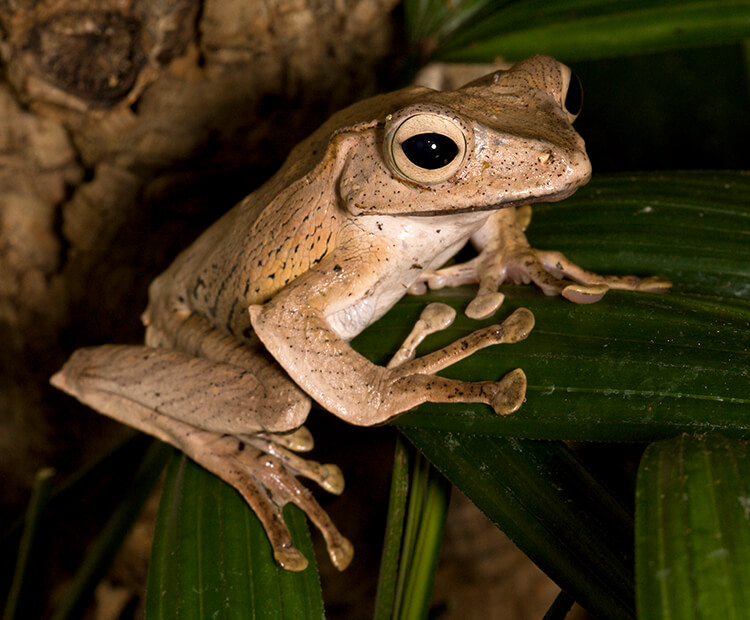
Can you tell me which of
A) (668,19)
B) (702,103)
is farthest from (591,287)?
(702,103)

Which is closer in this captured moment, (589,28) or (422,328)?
(422,328)

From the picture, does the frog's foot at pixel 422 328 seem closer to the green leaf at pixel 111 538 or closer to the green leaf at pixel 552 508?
the green leaf at pixel 552 508

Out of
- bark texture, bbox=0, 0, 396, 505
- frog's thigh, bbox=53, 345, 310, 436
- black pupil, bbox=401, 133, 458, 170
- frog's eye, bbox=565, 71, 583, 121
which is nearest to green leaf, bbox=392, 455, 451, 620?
frog's thigh, bbox=53, 345, 310, 436

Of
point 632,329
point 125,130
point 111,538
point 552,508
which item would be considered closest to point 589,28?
point 632,329

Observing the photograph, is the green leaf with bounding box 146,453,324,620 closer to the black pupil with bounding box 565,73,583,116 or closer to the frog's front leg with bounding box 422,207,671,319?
the frog's front leg with bounding box 422,207,671,319

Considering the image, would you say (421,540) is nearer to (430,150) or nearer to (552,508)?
(552,508)

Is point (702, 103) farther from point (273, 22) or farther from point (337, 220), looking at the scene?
point (337, 220)

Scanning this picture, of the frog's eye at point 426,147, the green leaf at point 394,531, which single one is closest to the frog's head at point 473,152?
the frog's eye at point 426,147
